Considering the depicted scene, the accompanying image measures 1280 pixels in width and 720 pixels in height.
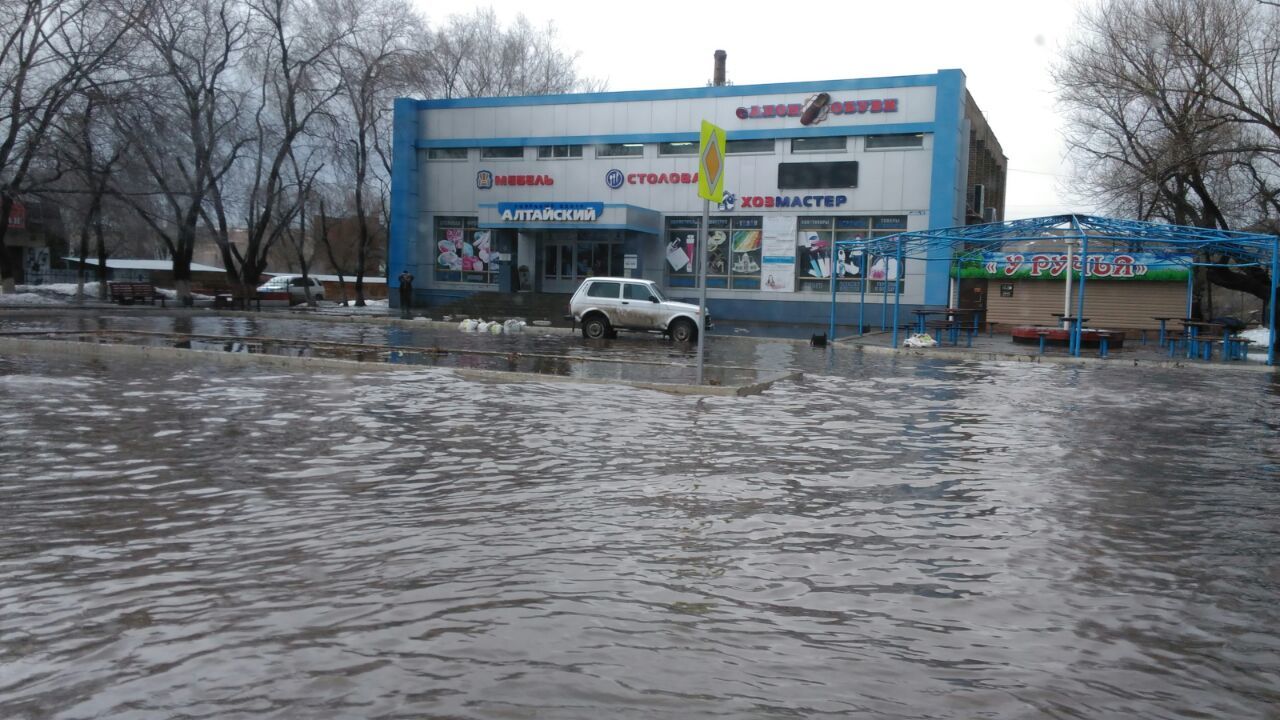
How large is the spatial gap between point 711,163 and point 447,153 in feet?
107

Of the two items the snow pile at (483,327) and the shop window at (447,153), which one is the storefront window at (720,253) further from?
the snow pile at (483,327)

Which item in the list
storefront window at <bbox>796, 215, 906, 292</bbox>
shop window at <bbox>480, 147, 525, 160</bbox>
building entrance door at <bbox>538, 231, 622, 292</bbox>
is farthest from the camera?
shop window at <bbox>480, 147, 525, 160</bbox>

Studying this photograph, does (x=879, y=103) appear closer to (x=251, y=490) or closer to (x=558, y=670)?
(x=251, y=490)

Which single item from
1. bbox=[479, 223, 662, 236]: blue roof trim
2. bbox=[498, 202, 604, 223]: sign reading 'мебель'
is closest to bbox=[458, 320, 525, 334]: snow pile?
bbox=[479, 223, 662, 236]: blue roof trim

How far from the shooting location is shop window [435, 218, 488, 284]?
146 ft

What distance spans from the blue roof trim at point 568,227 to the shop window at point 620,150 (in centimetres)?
330

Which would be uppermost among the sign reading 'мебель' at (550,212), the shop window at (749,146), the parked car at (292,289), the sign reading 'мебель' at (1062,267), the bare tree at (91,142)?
the shop window at (749,146)

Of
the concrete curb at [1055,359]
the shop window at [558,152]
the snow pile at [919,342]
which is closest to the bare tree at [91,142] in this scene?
the shop window at [558,152]

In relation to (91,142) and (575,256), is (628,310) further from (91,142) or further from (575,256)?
(91,142)

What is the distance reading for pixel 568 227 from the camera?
4012 cm

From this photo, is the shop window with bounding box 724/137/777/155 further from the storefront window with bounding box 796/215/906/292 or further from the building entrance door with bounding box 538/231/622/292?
the building entrance door with bounding box 538/231/622/292

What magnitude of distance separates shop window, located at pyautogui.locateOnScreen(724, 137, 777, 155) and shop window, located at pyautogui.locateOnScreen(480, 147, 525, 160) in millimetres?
9198

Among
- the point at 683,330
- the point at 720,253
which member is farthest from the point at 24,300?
the point at 683,330

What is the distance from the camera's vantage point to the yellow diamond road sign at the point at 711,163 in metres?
14.0
